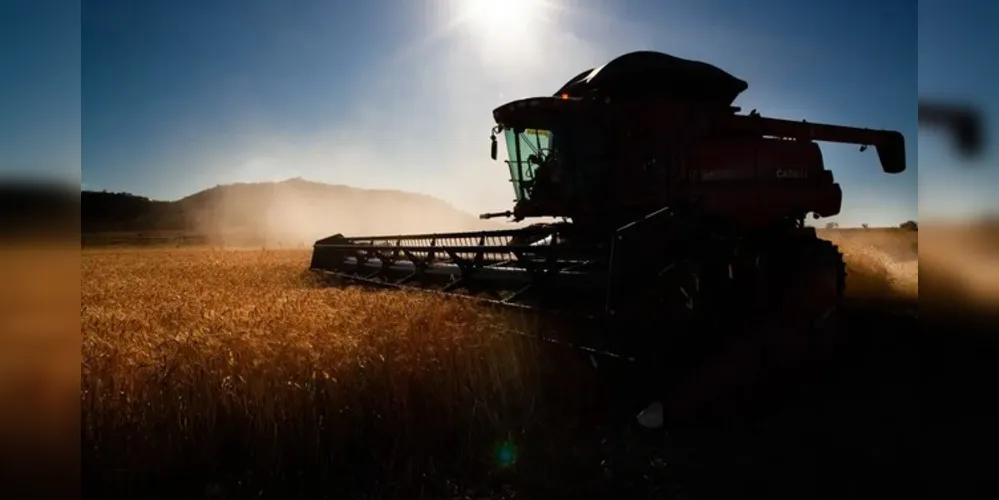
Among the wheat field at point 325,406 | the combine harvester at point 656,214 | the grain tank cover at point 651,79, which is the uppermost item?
the grain tank cover at point 651,79

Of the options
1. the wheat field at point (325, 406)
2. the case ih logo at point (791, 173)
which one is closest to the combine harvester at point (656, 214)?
the case ih logo at point (791, 173)

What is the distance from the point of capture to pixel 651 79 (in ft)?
23.5

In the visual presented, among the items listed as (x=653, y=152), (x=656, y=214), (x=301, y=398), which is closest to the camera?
(x=301, y=398)

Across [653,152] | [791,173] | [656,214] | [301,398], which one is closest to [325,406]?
[301,398]

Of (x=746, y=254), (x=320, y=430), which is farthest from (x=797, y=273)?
(x=320, y=430)

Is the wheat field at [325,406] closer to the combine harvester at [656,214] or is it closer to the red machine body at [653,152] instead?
the combine harvester at [656,214]

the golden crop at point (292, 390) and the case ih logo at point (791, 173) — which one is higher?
the case ih logo at point (791, 173)

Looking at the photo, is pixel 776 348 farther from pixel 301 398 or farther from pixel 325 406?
pixel 301 398

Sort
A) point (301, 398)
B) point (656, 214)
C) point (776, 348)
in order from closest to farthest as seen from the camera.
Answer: point (301, 398)
point (776, 348)
point (656, 214)

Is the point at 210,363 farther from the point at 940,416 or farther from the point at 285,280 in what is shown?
the point at 285,280

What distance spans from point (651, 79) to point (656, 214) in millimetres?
3474

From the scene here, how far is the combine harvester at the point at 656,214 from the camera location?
13.8ft

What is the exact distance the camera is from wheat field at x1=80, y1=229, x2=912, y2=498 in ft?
10.0

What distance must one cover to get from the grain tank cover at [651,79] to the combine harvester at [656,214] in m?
0.02
